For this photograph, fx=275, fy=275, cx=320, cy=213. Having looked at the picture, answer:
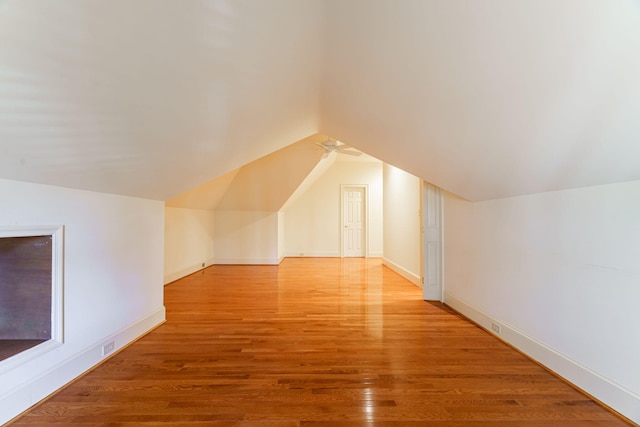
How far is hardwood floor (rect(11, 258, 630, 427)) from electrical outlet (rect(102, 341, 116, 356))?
0.30ft

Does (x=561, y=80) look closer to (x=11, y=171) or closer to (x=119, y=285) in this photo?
(x=11, y=171)

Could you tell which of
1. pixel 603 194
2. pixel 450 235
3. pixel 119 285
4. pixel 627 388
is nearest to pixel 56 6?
pixel 119 285

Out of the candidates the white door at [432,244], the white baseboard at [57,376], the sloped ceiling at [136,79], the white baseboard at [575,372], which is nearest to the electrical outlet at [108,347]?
the white baseboard at [57,376]

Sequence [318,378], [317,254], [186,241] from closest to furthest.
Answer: [318,378] → [186,241] → [317,254]

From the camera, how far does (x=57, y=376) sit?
1.79m

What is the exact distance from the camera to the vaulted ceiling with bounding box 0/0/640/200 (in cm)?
101

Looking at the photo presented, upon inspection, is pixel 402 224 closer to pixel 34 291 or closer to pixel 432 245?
pixel 432 245

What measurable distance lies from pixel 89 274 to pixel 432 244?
372 cm

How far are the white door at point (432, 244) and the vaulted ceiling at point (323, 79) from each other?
1.43 m

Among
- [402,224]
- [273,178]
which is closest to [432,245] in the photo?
[402,224]

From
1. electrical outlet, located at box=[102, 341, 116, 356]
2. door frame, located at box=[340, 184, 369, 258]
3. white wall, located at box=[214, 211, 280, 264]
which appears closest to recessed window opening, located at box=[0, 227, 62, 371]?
electrical outlet, located at box=[102, 341, 116, 356]

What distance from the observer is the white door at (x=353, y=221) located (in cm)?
792

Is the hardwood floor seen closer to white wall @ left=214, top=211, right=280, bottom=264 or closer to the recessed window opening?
the recessed window opening

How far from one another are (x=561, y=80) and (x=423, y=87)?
0.68m
